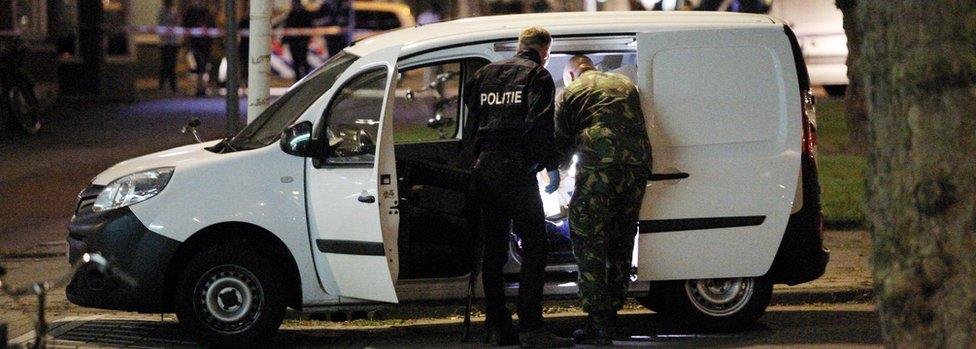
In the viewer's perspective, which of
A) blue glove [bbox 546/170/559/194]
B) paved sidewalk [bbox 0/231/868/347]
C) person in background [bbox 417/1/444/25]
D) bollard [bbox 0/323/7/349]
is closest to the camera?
bollard [bbox 0/323/7/349]

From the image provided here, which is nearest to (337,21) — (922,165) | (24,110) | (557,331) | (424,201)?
(24,110)

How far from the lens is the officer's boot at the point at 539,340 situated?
24.6 feet

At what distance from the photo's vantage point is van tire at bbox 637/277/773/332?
7934 mm

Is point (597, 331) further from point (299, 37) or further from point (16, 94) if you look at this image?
point (299, 37)

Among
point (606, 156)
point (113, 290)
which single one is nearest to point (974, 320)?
point (606, 156)

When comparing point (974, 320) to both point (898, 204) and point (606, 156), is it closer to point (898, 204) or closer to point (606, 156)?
point (898, 204)

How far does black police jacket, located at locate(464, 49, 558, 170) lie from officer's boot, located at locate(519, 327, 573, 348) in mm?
861

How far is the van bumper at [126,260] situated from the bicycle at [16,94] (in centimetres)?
996

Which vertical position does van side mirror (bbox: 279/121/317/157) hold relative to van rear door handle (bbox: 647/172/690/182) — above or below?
above

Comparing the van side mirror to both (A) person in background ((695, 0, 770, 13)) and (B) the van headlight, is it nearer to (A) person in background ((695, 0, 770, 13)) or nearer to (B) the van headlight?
(B) the van headlight

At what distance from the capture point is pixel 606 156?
738 cm

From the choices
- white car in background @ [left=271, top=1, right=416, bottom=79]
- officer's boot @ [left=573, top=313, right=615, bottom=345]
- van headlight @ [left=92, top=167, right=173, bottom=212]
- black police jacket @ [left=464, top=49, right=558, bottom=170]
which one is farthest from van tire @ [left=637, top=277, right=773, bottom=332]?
white car in background @ [left=271, top=1, right=416, bottom=79]

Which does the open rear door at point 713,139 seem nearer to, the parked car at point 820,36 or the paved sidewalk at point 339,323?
the paved sidewalk at point 339,323

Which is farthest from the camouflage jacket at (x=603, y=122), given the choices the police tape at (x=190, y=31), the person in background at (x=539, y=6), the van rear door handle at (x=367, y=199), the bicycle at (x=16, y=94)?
the person in background at (x=539, y=6)
